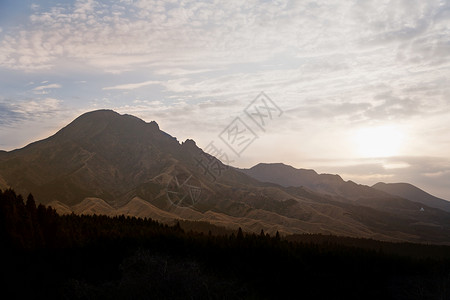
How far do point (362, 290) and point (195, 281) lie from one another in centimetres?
4372

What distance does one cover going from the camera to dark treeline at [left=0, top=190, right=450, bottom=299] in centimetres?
5169

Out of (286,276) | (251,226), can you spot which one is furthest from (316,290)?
(251,226)

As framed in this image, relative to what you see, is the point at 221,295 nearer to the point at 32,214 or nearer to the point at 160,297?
the point at 160,297

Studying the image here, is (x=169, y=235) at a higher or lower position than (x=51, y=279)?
higher

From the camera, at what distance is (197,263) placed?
55000mm

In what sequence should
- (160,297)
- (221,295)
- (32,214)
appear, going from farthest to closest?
(32,214) → (221,295) → (160,297)

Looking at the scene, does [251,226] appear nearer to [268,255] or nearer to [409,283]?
[268,255]

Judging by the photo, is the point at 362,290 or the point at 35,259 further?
the point at 362,290

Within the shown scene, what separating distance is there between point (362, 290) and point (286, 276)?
41.6ft

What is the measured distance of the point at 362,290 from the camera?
6712 centimetres

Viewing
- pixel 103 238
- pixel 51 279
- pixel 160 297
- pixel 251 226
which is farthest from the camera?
pixel 251 226

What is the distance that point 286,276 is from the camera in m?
69.5

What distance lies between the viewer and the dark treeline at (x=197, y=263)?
51.7m

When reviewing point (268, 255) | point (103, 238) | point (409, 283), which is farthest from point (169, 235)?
point (409, 283)
